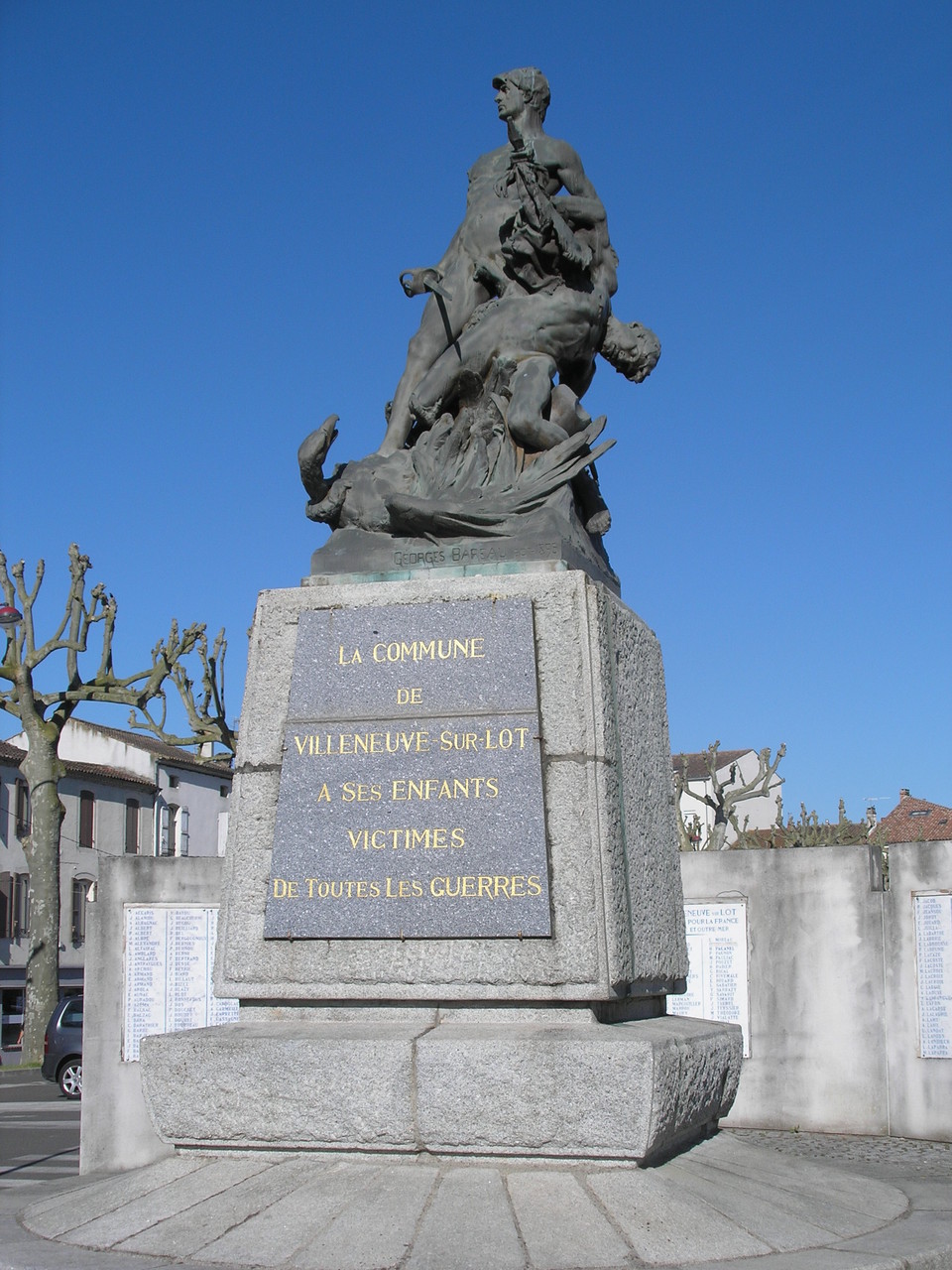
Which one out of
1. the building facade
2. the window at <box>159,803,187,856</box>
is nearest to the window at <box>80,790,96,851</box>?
the building facade

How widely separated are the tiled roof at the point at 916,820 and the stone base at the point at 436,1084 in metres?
37.0

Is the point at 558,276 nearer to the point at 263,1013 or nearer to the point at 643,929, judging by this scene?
the point at 643,929

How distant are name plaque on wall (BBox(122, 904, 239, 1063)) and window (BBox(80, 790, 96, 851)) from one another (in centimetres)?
3080

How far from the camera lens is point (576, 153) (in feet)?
21.2

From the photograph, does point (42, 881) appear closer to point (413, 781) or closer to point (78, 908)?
point (413, 781)

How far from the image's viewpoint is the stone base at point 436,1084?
4.20m

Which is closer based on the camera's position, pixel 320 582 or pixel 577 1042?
pixel 577 1042

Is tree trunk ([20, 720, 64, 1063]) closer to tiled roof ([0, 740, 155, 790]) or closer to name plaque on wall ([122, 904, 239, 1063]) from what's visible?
name plaque on wall ([122, 904, 239, 1063])

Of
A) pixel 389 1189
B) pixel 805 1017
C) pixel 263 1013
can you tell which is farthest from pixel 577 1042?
pixel 805 1017

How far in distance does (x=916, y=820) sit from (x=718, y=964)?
4029cm

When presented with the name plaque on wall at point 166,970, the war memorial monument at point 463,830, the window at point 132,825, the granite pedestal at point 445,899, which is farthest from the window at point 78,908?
the granite pedestal at point 445,899

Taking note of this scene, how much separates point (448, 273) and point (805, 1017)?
4.60m

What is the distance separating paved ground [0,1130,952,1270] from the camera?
3.81 metres

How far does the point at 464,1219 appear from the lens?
3910 millimetres
